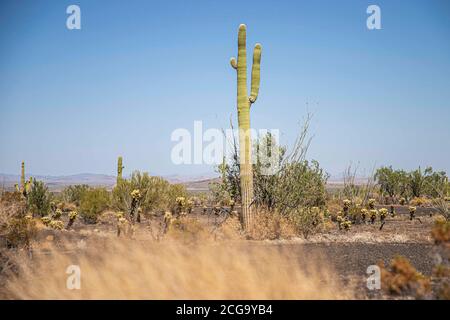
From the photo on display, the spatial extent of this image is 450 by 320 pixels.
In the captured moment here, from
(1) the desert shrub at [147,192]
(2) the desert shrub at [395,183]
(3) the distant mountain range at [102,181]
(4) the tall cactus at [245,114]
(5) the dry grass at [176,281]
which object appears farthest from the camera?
(3) the distant mountain range at [102,181]

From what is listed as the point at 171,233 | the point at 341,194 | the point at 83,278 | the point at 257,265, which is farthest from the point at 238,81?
the point at 341,194

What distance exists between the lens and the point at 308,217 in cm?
1299

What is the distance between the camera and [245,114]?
12.4 meters

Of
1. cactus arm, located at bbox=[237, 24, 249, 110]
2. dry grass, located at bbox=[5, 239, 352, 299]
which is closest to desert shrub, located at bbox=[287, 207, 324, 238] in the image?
cactus arm, located at bbox=[237, 24, 249, 110]

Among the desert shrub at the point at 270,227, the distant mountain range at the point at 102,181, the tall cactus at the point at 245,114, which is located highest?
the tall cactus at the point at 245,114

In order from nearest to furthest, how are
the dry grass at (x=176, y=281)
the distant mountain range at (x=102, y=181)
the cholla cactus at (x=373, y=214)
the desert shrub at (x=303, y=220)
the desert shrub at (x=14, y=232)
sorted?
the dry grass at (x=176, y=281)
the desert shrub at (x=14, y=232)
the desert shrub at (x=303, y=220)
the cholla cactus at (x=373, y=214)
the distant mountain range at (x=102, y=181)

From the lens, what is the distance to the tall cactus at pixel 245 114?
1220 centimetres

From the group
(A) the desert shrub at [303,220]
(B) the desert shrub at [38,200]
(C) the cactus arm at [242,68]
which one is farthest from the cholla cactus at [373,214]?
(B) the desert shrub at [38,200]

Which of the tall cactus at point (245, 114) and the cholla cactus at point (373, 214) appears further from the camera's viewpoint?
the cholla cactus at point (373, 214)

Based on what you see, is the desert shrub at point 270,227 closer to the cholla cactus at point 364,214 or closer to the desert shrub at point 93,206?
the cholla cactus at point 364,214

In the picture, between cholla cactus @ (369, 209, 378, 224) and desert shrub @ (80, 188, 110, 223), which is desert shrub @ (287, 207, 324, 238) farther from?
desert shrub @ (80, 188, 110, 223)

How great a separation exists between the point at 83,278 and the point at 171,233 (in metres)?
3.22

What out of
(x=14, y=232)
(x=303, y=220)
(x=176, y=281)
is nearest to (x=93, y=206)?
(x=303, y=220)
